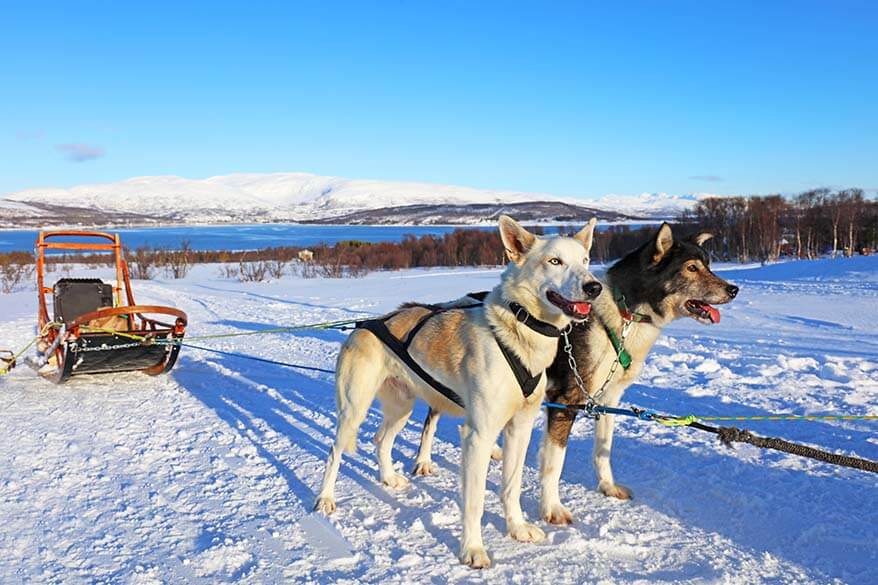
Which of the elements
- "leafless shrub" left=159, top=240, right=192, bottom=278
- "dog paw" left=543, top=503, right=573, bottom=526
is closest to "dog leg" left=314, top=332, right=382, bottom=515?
"dog paw" left=543, top=503, right=573, bottom=526

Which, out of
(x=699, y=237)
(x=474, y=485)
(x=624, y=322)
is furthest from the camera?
(x=699, y=237)

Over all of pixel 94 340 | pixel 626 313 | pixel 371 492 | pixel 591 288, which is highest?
pixel 591 288

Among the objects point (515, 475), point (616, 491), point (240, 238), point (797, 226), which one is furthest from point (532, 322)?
point (240, 238)

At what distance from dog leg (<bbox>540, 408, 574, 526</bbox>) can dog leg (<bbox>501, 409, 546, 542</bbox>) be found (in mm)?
236

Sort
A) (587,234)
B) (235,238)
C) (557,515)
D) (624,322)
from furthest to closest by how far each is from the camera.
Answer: (235,238)
(624,322)
(557,515)
(587,234)

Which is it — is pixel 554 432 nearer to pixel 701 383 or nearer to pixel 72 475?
pixel 72 475

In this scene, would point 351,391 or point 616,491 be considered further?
point 616,491

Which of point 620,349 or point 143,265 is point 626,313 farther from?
point 143,265

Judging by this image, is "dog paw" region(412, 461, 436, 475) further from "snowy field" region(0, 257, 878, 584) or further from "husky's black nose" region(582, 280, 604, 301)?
"husky's black nose" region(582, 280, 604, 301)

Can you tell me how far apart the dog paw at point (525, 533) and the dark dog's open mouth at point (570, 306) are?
1254mm

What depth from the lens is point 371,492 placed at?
175 inches

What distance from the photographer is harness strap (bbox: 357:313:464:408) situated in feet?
12.5

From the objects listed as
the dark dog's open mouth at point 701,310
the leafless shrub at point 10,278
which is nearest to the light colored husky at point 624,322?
the dark dog's open mouth at point 701,310

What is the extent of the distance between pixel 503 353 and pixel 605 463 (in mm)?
1440
